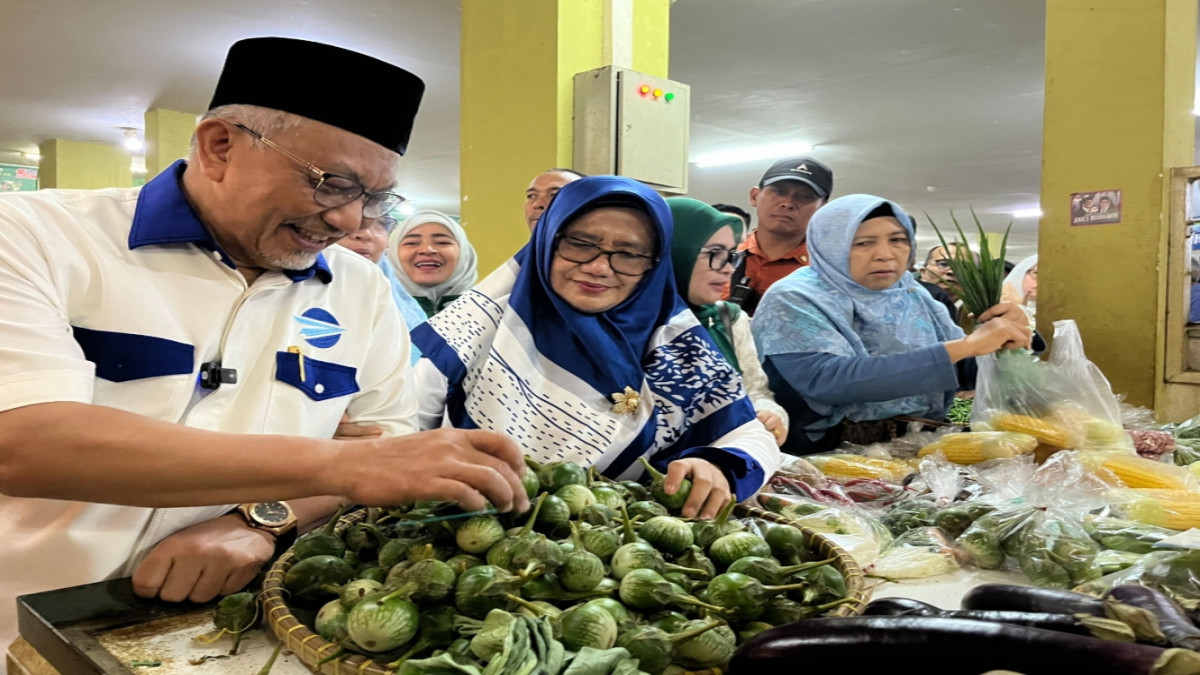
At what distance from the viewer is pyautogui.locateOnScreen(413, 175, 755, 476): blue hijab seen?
2146 millimetres

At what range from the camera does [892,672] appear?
3.26 ft

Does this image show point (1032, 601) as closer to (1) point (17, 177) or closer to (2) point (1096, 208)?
(2) point (1096, 208)

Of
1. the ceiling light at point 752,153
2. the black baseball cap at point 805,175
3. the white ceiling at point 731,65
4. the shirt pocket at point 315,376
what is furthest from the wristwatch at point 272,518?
the ceiling light at point 752,153

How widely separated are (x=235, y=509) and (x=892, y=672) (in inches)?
46.8

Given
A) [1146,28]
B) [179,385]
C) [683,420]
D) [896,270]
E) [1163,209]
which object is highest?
[1146,28]

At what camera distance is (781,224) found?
14.8 ft

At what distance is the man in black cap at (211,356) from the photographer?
4.01ft

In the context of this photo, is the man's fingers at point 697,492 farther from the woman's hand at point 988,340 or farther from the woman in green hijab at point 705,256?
the woman's hand at point 988,340

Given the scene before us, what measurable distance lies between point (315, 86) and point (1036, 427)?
8.36 feet

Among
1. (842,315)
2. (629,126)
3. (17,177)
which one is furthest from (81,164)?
(842,315)

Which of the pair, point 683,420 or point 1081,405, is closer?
point 683,420

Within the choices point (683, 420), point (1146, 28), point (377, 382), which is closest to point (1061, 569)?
point (683, 420)

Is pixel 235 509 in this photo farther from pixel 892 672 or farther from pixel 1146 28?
pixel 1146 28

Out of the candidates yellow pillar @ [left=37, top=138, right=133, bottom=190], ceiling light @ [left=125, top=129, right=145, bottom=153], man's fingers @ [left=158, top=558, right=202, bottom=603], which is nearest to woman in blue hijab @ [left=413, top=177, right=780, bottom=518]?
man's fingers @ [left=158, top=558, right=202, bottom=603]
